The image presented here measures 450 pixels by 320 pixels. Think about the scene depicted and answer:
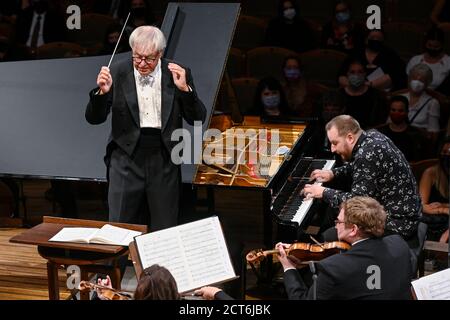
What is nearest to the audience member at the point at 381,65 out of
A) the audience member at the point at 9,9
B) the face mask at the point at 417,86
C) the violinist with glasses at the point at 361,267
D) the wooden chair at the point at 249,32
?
the face mask at the point at 417,86

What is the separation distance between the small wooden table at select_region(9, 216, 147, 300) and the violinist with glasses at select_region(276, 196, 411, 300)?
0.86 metres

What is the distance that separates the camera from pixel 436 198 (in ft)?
19.0

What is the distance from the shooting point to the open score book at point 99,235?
4.29 metres

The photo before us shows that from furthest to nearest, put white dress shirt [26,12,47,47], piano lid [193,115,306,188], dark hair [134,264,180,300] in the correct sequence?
white dress shirt [26,12,47,47]
piano lid [193,115,306,188]
dark hair [134,264,180,300]

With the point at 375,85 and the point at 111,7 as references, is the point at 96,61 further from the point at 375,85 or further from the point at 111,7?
the point at 111,7

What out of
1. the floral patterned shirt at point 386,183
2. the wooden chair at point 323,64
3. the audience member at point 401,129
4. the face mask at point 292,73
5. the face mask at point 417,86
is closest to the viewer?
the floral patterned shirt at point 386,183

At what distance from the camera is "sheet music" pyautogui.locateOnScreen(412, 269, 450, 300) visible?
3725mm

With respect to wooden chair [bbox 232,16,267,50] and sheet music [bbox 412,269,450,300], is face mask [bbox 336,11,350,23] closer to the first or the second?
wooden chair [bbox 232,16,267,50]

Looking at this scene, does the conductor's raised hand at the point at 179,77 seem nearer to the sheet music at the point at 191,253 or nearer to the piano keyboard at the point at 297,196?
the piano keyboard at the point at 297,196

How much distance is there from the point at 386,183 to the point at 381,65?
2488 mm

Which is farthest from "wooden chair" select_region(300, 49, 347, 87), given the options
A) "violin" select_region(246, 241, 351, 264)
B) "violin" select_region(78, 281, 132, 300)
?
"violin" select_region(78, 281, 132, 300)

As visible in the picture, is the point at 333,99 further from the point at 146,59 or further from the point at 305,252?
the point at 305,252

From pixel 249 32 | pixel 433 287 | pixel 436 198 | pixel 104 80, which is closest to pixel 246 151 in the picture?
pixel 104 80

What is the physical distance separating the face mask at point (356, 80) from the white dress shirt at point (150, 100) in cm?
234
